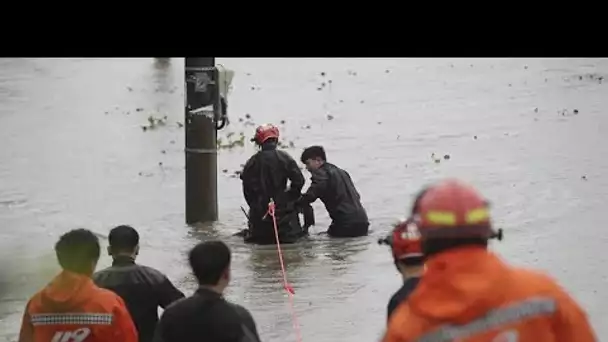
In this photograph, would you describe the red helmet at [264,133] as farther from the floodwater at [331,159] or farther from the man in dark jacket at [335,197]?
the floodwater at [331,159]

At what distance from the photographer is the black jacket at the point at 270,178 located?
12.0 meters

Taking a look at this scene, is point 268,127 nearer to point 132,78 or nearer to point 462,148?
point 462,148

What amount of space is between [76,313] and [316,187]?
23.3 feet

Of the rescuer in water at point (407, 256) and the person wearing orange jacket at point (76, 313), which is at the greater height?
the rescuer in water at point (407, 256)

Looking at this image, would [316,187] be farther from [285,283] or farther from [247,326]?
[247,326]

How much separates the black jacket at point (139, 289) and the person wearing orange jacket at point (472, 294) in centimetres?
262

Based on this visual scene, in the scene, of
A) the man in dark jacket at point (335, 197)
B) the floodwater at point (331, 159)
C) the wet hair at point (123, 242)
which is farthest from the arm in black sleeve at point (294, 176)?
the wet hair at point (123, 242)

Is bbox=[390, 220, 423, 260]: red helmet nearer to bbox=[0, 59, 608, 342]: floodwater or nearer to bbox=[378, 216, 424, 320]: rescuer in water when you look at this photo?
bbox=[378, 216, 424, 320]: rescuer in water

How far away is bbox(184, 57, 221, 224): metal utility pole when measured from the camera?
40.3ft

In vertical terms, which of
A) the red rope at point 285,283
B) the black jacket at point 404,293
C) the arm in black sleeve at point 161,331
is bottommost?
the red rope at point 285,283

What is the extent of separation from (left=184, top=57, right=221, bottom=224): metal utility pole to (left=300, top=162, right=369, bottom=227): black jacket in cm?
107

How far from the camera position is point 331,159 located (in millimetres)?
16906
